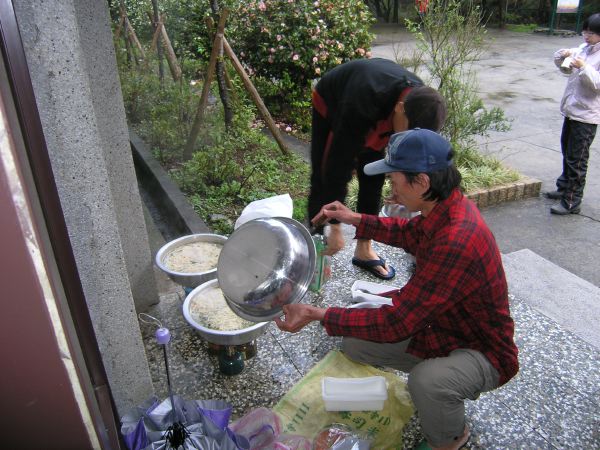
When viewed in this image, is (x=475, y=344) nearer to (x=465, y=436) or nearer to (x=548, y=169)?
(x=465, y=436)

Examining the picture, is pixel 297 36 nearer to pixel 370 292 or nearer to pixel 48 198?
pixel 370 292

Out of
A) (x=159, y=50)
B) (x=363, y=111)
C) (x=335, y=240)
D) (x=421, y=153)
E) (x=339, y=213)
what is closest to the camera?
(x=421, y=153)

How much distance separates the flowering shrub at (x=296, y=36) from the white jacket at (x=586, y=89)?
3426mm

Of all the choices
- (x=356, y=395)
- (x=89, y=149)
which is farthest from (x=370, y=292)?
(x=89, y=149)

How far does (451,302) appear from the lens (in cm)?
210

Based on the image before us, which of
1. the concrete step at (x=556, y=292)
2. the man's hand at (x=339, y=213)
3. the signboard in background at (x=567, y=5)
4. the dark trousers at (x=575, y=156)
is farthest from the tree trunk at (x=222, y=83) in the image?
the signboard in background at (x=567, y=5)

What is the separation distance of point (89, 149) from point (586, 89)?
16.1 feet

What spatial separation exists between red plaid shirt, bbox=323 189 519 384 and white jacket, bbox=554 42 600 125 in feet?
11.7

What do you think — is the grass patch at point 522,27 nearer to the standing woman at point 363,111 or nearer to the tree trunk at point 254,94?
the tree trunk at point 254,94

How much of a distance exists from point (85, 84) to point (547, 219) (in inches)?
203

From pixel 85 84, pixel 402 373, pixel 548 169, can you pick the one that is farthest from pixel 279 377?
pixel 548 169

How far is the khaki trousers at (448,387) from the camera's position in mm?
2184

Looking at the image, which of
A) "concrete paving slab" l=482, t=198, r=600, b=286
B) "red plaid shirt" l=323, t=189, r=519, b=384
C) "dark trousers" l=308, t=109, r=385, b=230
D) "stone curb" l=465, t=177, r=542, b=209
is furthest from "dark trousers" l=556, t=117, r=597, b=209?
"red plaid shirt" l=323, t=189, r=519, b=384

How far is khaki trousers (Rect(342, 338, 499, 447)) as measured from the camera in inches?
86.0
